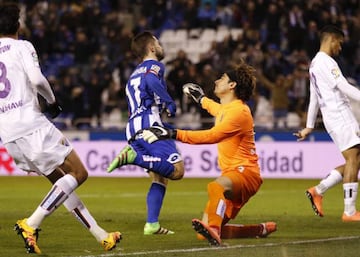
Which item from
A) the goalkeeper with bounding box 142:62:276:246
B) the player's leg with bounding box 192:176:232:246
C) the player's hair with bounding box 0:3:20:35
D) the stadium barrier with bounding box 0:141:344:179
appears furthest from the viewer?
the stadium barrier with bounding box 0:141:344:179

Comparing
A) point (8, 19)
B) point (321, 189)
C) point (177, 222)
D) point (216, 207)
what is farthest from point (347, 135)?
point (8, 19)

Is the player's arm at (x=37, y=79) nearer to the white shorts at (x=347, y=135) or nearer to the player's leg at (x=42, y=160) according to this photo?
the player's leg at (x=42, y=160)

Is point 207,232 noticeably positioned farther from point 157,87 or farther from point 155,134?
point 157,87

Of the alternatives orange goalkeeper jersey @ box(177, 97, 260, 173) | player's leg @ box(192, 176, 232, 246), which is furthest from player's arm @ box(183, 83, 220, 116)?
player's leg @ box(192, 176, 232, 246)

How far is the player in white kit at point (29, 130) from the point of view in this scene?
9.34 metres

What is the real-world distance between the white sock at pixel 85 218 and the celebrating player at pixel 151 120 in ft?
4.97

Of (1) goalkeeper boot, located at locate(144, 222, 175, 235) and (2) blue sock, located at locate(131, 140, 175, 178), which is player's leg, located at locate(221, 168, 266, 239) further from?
(2) blue sock, located at locate(131, 140, 175, 178)

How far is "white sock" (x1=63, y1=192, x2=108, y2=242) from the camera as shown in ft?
30.9

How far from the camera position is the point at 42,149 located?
9.31m

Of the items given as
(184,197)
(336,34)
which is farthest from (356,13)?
(336,34)

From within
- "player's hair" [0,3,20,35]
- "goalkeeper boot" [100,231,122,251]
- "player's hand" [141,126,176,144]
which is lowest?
"goalkeeper boot" [100,231,122,251]

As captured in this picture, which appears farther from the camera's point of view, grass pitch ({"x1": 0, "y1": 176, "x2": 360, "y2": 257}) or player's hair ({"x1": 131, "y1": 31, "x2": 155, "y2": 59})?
player's hair ({"x1": 131, "y1": 31, "x2": 155, "y2": 59})

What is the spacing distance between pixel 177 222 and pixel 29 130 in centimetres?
386

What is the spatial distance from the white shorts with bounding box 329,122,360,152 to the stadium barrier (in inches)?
356
